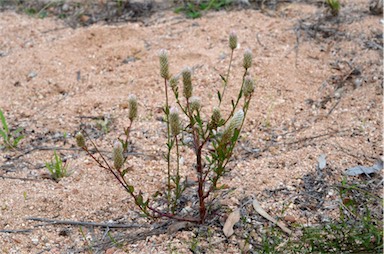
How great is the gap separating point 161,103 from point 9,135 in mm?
905

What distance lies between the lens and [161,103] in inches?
135

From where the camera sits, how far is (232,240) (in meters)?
2.36

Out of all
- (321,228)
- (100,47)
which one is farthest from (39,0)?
(321,228)

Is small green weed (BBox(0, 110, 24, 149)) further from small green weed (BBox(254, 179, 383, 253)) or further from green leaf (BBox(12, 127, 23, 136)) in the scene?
small green weed (BBox(254, 179, 383, 253))

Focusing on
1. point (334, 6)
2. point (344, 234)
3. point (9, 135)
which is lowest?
point (9, 135)

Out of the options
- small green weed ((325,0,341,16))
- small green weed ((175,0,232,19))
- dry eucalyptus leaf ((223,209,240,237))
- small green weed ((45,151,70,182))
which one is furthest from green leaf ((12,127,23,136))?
small green weed ((325,0,341,16))

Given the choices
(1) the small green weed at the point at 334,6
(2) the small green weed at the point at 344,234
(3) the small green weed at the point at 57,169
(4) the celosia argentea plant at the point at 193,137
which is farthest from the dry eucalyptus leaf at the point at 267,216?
(1) the small green weed at the point at 334,6

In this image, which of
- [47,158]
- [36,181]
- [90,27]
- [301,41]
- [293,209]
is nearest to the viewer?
[293,209]

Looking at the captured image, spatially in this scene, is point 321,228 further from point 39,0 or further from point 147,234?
point 39,0

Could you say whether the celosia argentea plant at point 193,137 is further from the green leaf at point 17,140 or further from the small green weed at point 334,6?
the small green weed at point 334,6

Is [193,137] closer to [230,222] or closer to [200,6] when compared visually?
[230,222]

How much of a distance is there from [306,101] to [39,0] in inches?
101

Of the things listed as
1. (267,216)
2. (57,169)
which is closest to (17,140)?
(57,169)

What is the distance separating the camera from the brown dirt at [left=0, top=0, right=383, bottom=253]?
2557mm
